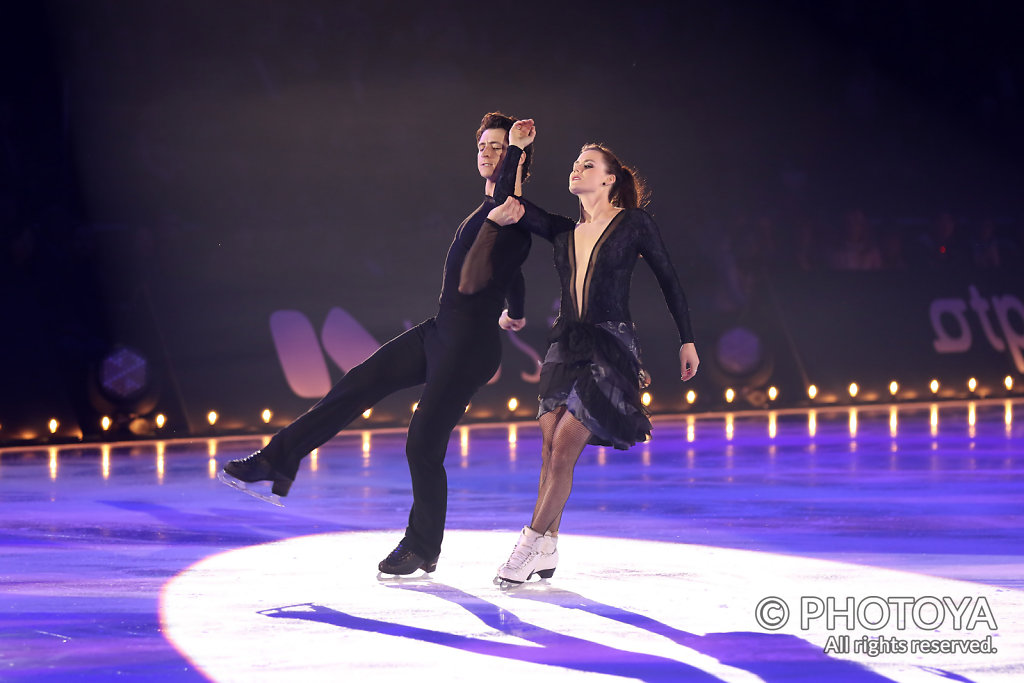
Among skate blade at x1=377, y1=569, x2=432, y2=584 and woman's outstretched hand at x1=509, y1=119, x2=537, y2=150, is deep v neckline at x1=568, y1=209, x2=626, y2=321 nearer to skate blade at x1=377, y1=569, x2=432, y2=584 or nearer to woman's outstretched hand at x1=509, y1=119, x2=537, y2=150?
woman's outstretched hand at x1=509, y1=119, x2=537, y2=150

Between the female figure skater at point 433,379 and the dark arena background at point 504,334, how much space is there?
9.9 inches

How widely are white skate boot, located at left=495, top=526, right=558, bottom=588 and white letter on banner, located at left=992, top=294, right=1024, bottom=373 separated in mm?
9047

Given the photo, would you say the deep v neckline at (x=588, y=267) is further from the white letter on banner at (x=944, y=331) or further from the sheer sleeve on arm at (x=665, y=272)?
the white letter on banner at (x=944, y=331)

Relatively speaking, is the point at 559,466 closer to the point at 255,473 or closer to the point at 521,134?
the point at 255,473

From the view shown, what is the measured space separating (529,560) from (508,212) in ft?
3.46

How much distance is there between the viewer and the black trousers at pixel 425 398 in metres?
4.09

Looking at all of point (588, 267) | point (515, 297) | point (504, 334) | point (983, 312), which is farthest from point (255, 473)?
point (983, 312)

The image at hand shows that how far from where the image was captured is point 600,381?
395 cm

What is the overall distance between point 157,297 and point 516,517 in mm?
4385

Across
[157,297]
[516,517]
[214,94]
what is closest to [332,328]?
[157,297]

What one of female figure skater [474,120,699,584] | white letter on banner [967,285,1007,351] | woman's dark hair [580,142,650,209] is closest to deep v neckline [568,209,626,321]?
female figure skater [474,120,699,584]

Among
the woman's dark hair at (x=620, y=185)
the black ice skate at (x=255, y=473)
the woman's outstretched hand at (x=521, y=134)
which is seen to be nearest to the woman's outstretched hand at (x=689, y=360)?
the woman's dark hair at (x=620, y=185)

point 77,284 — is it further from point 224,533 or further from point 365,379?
point 365,379

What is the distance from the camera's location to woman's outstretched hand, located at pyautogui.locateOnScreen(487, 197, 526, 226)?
160 inches
